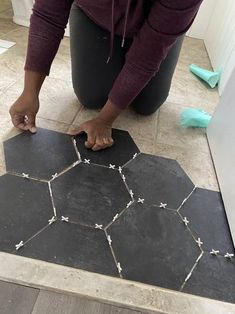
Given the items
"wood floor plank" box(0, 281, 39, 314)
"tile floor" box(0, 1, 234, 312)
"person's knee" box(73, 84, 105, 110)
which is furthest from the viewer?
"person's knee" box(73, 84, 105, 110)

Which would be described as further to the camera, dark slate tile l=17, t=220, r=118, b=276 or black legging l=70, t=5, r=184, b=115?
black legging l=70, t=5, r=184, b=115

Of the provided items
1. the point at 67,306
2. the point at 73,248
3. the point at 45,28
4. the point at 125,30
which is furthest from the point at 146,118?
the point at 67,306

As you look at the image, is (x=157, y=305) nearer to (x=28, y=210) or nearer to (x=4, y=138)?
(x=28, y=210)

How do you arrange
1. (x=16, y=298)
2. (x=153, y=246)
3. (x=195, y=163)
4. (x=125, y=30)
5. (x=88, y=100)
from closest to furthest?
(x=16, y=298) < (x=153, y=246) < (x=125, y=30) < (x=195, y=163) < (x=88, y=100)

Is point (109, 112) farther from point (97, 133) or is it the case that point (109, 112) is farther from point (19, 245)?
point (19, 245)

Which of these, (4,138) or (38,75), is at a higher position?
(38,75)

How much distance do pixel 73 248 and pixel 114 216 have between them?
0.12 m

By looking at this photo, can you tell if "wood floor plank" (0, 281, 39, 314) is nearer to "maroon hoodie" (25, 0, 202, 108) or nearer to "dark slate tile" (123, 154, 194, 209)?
"dark slate tile" (123, 154, 194, 209)

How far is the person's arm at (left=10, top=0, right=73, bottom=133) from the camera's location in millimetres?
703

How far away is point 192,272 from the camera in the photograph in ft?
1.92

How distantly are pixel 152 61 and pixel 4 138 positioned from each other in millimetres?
436

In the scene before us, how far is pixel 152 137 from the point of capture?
0.90 m

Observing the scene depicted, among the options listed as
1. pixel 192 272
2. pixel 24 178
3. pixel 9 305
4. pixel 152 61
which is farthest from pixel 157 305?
pixel 152 61

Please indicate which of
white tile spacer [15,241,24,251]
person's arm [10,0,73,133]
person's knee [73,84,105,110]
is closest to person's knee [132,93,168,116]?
person's knee [73,84,105,110]
